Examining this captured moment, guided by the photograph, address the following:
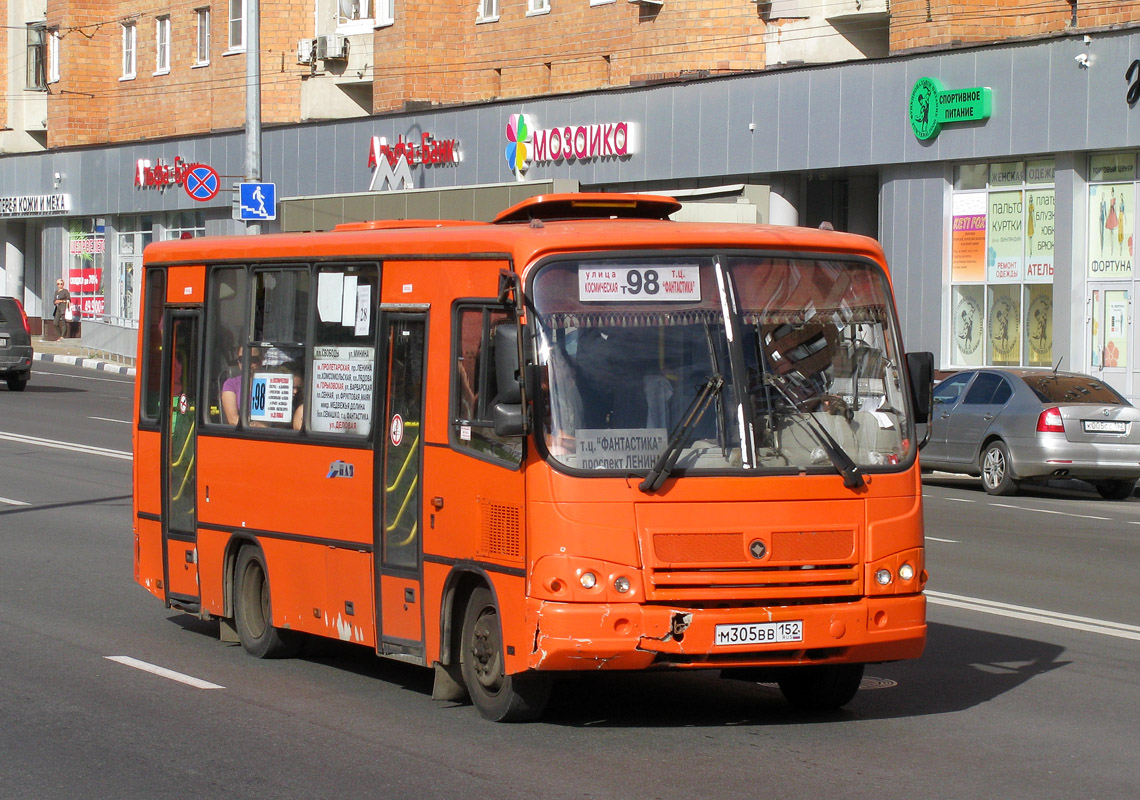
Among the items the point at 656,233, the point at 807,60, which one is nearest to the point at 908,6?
the point at 807,60

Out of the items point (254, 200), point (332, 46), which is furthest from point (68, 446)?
point (332, 46)

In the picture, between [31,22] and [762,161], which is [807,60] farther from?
[31,22]

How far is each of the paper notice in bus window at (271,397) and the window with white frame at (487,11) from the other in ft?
101

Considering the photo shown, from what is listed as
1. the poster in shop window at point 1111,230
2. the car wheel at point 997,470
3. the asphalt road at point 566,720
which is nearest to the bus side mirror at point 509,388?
the asphalt road at point 566,720

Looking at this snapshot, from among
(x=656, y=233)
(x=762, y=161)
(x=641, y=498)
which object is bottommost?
(x=641, y=498)

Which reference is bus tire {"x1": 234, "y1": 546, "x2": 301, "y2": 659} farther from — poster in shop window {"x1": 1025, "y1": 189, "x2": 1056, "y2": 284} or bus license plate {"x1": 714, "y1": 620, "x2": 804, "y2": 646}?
poster in shop window {"x1": 1025, "y1": 189, "x2": 1056, "y2": 284}

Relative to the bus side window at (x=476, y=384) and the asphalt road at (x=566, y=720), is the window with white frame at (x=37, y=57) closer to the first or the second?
the asphalt road at (x=566, y=720)

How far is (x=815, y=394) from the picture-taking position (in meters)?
7.73

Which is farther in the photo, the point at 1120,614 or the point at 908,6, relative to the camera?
the point at 908,6

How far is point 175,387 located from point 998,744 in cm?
556

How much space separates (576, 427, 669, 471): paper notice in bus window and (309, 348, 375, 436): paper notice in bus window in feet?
5.56

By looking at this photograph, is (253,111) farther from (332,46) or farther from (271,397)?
(271,397)

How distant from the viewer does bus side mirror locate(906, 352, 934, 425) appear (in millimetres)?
8117

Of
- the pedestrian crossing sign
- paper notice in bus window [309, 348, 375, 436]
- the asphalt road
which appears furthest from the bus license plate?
the pedestrian crossing sign
